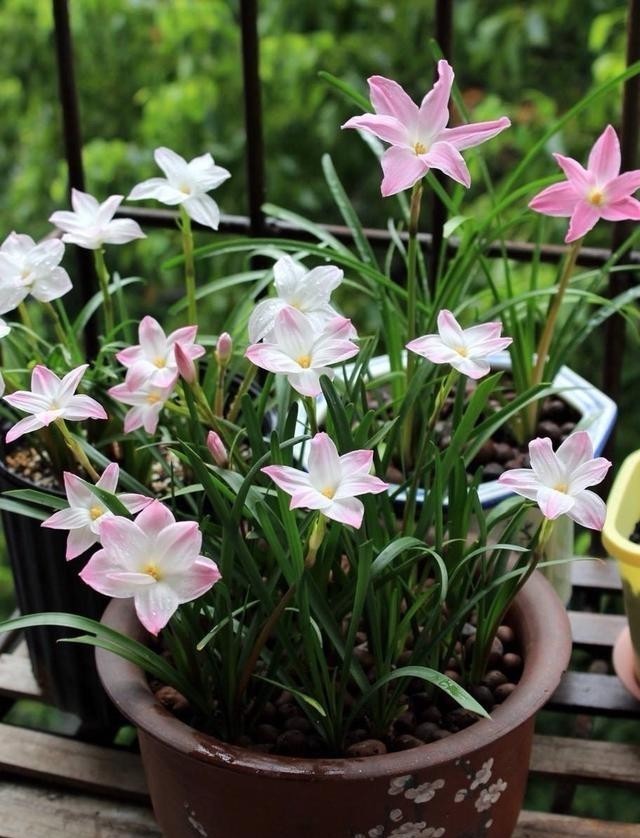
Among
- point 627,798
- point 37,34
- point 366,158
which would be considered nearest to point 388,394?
point 627,798

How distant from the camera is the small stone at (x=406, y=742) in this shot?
2.82ft

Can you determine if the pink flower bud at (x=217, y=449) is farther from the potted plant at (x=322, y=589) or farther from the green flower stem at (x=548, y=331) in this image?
the green flower stem at (x=548, y=331)

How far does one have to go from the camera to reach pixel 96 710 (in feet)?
3.65

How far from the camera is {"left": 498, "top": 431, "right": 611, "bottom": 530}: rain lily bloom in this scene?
0.77 metres

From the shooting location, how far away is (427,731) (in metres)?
0.87

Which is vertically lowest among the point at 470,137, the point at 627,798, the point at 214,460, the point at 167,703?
the point at 627,798

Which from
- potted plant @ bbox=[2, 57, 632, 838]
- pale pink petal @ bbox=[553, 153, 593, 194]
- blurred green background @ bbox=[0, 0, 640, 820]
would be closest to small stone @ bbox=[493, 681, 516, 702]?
potted plant @ bbox=[2, 57, 632, 838]

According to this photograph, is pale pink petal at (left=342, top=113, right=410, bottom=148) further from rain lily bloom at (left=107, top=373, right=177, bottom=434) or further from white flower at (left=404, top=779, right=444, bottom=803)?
white flower at (left=404, top=779, right=444, bottom=803)

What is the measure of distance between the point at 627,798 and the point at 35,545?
35.2 inches

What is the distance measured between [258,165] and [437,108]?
0.46 metres

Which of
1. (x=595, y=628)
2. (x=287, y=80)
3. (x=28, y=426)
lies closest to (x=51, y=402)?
(x=28, y=426)

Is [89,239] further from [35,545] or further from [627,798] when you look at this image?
[627,798]

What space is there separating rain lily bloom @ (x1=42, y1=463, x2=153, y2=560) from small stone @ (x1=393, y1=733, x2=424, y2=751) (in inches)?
9.4

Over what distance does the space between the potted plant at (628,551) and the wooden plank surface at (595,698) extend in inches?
0.6
